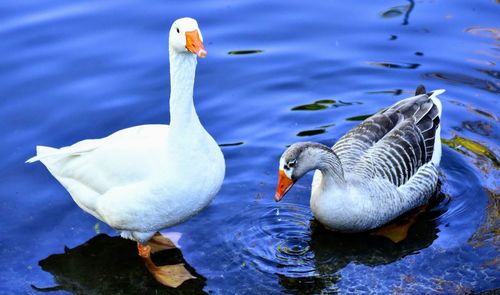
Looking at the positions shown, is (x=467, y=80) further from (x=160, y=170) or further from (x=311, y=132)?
(x=160, y=170)

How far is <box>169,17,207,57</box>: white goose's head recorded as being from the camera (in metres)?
5.88

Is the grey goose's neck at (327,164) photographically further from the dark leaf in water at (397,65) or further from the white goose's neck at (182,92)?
the dark leaf in water at (397,65)

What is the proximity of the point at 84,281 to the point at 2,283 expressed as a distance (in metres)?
0.71

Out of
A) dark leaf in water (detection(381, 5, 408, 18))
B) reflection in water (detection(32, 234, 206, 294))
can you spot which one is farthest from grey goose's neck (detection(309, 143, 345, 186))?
dark leaf in water (detection(381, 5, 408, 18))

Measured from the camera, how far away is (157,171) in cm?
636

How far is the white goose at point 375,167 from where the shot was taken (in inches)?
274

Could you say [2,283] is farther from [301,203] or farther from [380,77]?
[380,77]

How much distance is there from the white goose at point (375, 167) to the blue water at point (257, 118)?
0.90 feet

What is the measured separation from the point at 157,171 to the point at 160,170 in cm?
3

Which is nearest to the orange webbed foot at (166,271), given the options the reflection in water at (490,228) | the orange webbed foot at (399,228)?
the orange webbed foot at (399,228)

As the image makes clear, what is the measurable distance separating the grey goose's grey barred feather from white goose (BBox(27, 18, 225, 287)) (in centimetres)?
175

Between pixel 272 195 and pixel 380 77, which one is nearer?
pixel 272 195

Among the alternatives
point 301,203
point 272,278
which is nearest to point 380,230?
point 301,203

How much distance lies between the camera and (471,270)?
6641 mm
